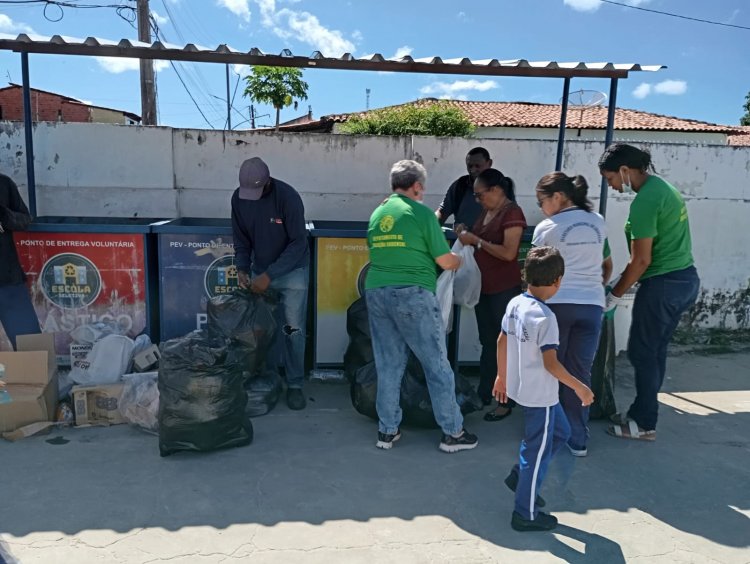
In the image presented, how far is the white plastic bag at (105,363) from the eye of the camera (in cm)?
407

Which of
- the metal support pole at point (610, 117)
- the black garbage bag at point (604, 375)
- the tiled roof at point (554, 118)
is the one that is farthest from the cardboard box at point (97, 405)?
the tiled roof at point (554, 118)

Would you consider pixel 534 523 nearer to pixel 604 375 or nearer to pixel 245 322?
pixel 604 375

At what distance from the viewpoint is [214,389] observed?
3379 millimetres

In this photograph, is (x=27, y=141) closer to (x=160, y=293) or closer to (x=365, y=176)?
(x=160, y=293)

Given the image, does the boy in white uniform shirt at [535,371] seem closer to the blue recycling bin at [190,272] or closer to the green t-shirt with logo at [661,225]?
the green t-shirt with logo at [661,225]

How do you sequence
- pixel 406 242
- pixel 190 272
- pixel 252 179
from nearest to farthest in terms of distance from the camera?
pixel 406 242 < pixel 252 179 < pixel 190 272

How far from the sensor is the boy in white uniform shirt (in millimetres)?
2545

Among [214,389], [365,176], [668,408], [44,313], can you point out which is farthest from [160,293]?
[668,408]

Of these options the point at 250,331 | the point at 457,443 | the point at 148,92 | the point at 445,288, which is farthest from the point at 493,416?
the point at 148,92

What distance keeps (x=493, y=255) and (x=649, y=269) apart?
927 millimetres

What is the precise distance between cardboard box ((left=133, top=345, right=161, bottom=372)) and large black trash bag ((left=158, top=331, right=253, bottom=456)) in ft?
2.78

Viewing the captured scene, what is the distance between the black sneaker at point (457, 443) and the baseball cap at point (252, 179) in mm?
1966

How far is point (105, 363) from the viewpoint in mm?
4117

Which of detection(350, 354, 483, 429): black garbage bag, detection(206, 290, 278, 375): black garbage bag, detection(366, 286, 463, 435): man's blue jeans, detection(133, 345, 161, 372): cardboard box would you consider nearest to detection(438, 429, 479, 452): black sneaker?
detection(366, 286, 463, 435): man's blue jeans
